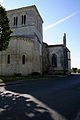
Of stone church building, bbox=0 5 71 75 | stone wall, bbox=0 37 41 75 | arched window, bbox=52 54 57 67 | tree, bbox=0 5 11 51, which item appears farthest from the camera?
arched window, bbox=52 54 57 67

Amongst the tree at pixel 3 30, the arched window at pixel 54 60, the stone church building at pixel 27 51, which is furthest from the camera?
the arched window at pixel 54 60

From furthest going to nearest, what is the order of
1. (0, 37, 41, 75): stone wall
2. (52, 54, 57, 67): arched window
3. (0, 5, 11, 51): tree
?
(52, 54, 57, 67): arched window → (0, 37, 41, 75): stone wall → (0, 5, 11, 51): tree

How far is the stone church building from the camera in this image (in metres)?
27.6

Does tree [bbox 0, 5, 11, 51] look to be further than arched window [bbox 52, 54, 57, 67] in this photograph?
No

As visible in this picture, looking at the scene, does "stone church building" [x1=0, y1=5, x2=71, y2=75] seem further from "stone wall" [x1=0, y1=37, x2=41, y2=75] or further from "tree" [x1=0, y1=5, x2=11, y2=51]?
"tree" [x1=0, y1=5, x2=11, y2=51]

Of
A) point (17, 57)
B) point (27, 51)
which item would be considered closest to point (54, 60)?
point (27, 51)

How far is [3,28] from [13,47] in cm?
776

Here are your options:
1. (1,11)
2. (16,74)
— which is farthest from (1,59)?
(1,11)

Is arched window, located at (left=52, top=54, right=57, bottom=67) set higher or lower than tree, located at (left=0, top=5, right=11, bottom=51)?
lower

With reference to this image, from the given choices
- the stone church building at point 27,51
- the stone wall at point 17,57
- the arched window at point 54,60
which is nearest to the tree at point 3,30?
the stone wall at point 17,57

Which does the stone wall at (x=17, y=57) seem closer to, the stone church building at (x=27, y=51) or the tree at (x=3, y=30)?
the stone church building at (x=27, y=51)

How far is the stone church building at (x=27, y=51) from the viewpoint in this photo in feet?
90.4

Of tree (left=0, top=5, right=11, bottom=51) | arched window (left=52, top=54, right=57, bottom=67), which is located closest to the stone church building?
arched window (left=52, top=54, right=57, bottom=67)

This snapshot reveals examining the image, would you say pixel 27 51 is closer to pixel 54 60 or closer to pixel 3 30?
pixel 3 30
